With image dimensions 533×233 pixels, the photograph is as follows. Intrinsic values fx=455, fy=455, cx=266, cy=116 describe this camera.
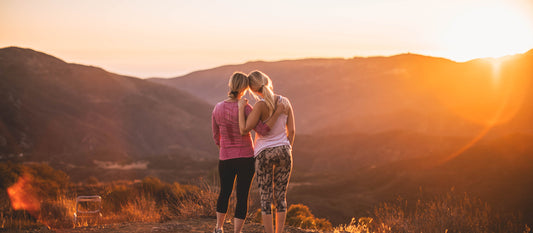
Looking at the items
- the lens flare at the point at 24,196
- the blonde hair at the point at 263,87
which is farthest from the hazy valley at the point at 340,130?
the blonde hair at the point at 263,87

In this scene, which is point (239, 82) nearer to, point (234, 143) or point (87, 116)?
point (234, 143)

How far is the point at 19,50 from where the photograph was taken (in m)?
83.9

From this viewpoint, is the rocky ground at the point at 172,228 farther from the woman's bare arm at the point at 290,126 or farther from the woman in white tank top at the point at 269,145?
the woman's bare arm at the point at 290,126

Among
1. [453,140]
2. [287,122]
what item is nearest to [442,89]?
[453,140]

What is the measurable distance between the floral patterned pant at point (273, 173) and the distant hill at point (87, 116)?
175 feet

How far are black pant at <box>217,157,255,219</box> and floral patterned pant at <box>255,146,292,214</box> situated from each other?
13 centimetres

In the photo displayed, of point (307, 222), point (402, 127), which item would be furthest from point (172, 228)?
point (402, 127)

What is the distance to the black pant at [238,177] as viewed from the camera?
14.4 ft

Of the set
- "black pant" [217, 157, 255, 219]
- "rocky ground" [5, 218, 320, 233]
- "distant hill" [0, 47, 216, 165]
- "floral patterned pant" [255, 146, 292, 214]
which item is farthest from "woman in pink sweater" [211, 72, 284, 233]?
"distant hill" [0, 47, 216, 165]

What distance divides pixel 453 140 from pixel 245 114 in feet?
182

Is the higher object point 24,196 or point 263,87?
point 263,87

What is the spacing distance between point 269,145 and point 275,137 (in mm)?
96

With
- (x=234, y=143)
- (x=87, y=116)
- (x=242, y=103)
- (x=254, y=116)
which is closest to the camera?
(x=254, y=116)

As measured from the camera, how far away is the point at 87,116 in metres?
70.7
